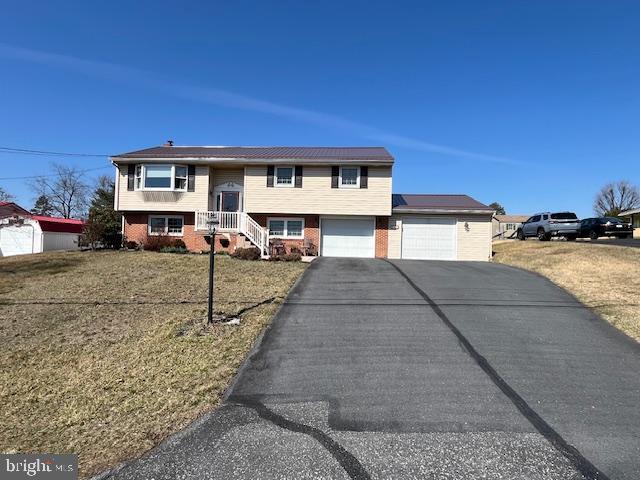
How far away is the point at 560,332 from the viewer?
23.2 feet

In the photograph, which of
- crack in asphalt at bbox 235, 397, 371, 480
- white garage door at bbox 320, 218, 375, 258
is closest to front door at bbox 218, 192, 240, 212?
white garage door at bbox 320, 218, 375, 258

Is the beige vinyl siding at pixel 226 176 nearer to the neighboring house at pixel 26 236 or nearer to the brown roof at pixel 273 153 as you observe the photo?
the brown roof at pixel 273 153

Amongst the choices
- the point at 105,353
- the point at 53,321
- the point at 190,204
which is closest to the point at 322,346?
the point at 105,353

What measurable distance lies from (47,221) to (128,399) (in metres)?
28.3

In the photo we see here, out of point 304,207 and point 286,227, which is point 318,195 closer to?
point 304,207

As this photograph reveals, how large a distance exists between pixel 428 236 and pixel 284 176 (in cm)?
793

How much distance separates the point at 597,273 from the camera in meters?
12.4

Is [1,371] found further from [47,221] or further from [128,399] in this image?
[47,221]

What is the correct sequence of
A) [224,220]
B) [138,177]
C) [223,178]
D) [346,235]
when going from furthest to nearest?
[223,178] → [138,177] → [346,235] → [224,220]

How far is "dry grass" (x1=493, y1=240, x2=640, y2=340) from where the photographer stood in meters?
8.32

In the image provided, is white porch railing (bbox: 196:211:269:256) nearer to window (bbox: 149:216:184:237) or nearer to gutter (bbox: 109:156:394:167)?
window (bbox: 149:216:184:237)

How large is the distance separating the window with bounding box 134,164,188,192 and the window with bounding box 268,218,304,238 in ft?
15.9

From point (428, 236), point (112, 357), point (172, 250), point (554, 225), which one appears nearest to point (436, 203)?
point (428, 236)

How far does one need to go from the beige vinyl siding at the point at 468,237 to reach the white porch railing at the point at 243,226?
6500 mm
